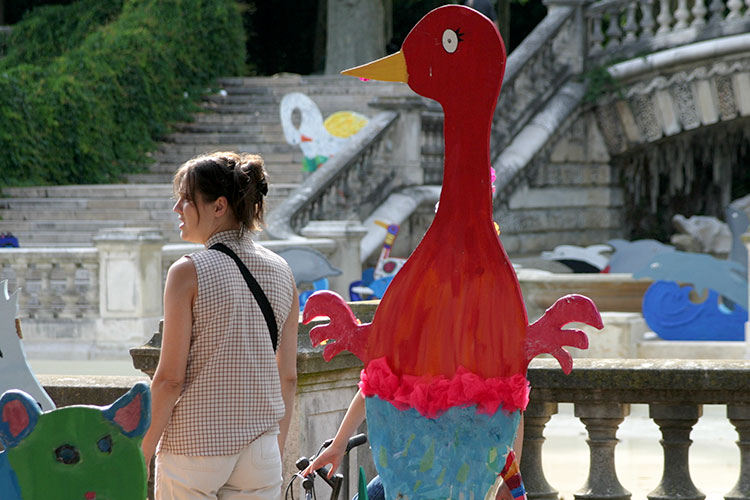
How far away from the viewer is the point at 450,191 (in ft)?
10.5

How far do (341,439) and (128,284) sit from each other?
8.54 m

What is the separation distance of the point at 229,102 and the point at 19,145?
13.7 feet

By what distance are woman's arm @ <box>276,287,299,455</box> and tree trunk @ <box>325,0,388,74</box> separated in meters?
20.1

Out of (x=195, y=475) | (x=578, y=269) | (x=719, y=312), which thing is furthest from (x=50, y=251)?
(x=195, y=475)

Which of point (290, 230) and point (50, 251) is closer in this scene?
point (50, 251)

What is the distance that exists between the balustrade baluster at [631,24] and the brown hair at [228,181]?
16.0 meters

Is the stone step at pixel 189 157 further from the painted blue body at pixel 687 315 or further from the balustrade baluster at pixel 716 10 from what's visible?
the painted blue body at pixel 687 315

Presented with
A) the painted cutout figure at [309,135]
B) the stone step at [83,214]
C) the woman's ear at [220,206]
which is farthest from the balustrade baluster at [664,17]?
the woman's ear at [220,206]

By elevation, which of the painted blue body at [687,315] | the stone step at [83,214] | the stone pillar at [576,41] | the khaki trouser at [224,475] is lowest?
the painted blue body at [687,315]

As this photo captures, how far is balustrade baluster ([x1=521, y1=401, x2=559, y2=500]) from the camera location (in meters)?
4.45

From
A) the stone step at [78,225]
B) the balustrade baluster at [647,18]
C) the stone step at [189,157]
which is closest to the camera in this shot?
the stone step at [78,225]

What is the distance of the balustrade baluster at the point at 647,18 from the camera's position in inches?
722

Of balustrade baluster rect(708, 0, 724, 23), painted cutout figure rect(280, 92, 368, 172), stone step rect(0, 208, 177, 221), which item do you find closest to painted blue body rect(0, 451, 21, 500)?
painted cutout figure rect(280, 92, 368, 172)

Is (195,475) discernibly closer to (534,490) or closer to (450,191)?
(450,191)
